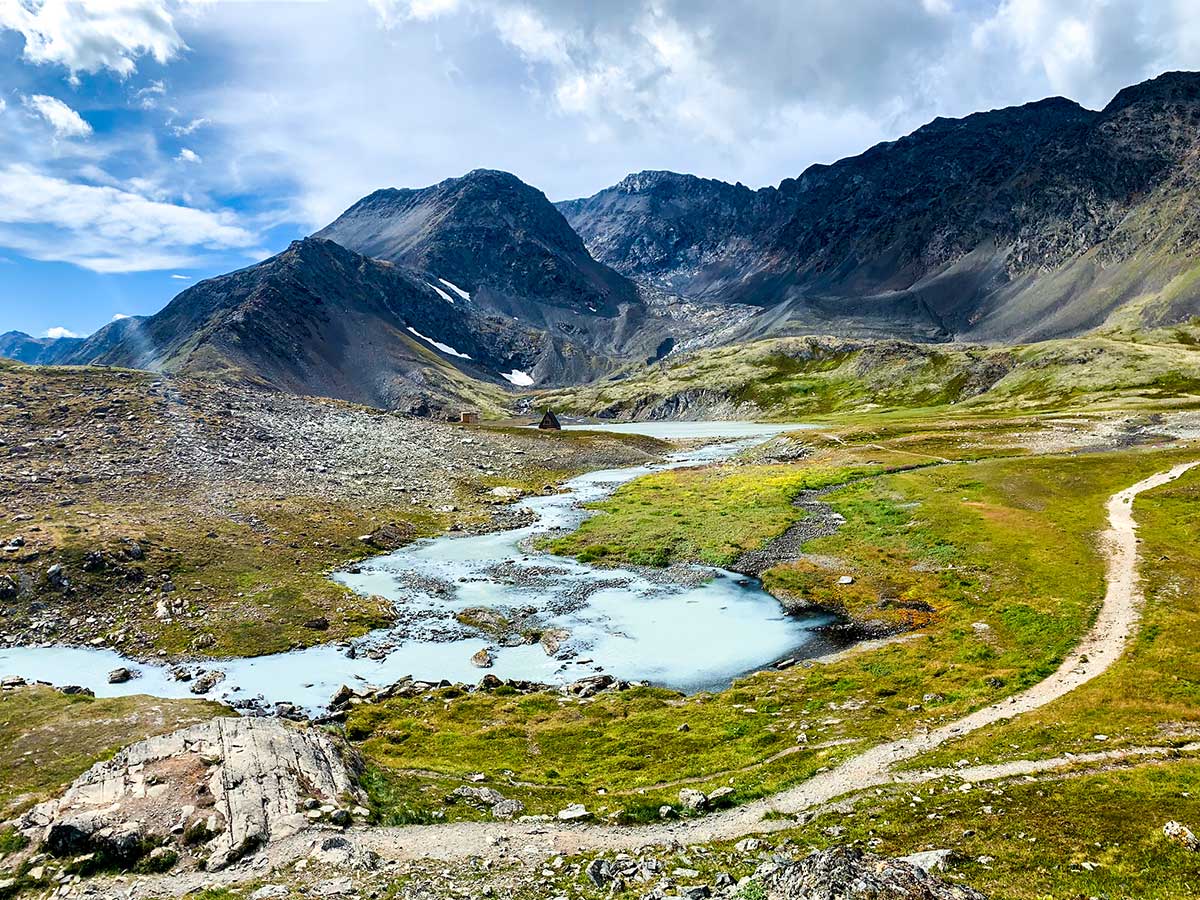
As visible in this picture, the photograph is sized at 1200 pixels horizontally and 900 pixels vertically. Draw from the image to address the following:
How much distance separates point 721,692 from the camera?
1455 inches

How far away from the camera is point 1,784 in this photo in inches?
929

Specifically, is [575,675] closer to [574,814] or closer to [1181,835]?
[574,814]

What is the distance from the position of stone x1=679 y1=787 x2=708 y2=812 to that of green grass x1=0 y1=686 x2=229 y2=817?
21.2 meters

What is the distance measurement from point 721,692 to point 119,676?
34.0 meters

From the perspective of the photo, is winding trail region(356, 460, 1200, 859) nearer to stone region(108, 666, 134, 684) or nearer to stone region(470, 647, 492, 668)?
stone region(470, 647, 492, 668)

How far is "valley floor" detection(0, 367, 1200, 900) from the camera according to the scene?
18.1m

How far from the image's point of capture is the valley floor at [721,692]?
1814 cm

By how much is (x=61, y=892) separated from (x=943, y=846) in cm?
2367

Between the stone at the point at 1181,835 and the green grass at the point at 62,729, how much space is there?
111 ft

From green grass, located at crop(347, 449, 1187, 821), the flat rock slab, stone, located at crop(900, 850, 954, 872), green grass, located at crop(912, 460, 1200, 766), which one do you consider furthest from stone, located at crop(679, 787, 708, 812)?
the flat rock slab

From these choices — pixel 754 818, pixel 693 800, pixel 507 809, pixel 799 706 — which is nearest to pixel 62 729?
pixel 507 809

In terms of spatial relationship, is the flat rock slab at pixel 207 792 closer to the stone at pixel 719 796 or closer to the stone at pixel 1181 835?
the stone at pixel 719 796

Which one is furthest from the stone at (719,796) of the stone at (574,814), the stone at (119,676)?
the stone at (119,676)

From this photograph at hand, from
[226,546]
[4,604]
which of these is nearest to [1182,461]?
[226,546]
